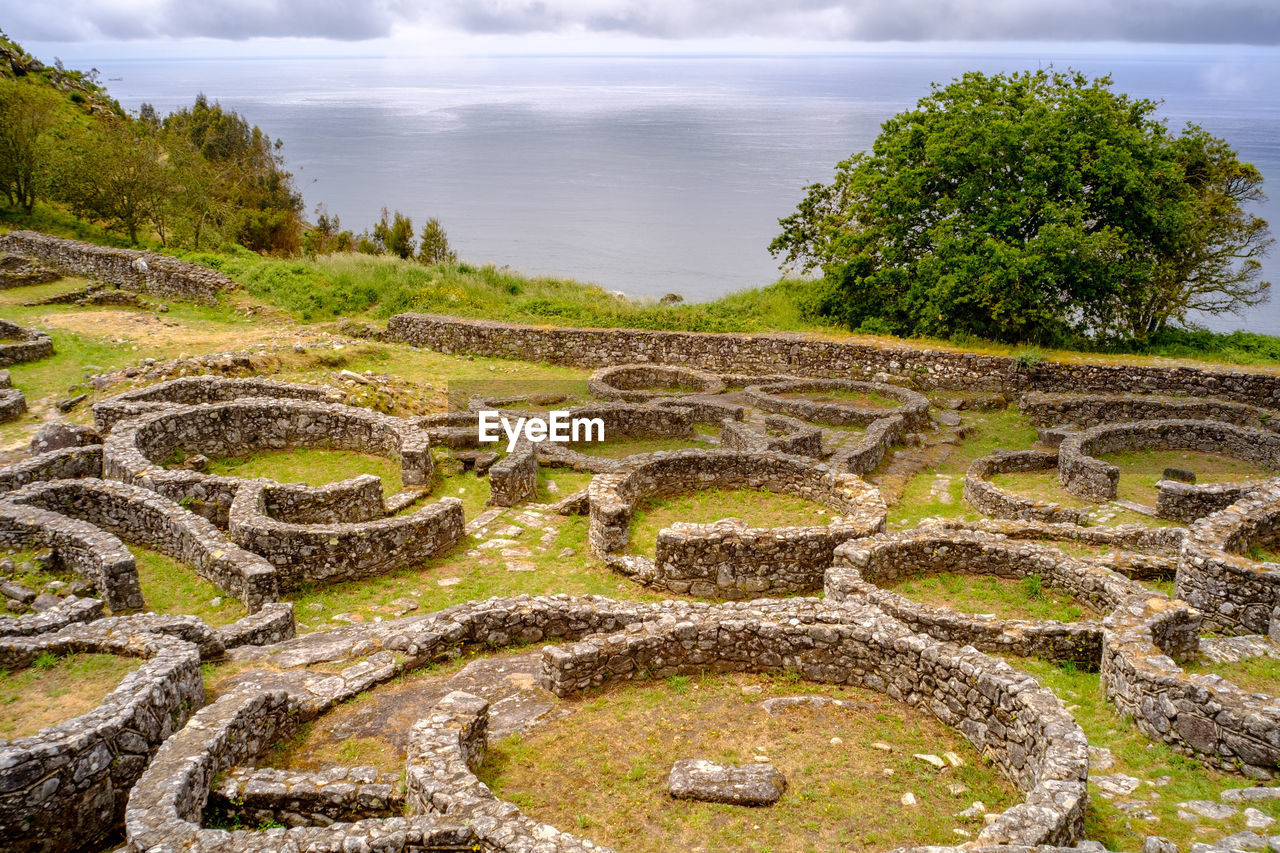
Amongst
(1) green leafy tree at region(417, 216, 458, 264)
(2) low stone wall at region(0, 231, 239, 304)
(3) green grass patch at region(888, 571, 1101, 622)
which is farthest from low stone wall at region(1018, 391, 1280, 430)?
(1) green leafy tree at region(417, 216, 458, 264)

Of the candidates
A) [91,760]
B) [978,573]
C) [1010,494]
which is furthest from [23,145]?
[978,573]

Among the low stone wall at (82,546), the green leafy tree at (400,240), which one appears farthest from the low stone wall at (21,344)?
the green leafy tree at (400,240)

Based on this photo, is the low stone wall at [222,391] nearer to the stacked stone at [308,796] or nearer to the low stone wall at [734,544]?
the low stone wall at [734,544]

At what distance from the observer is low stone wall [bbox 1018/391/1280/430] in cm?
2216

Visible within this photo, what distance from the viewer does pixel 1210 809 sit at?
24.2ft

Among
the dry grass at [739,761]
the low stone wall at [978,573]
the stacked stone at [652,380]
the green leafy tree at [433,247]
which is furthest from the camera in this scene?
the green leafy tree at [433,247]

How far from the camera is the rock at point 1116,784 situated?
7.75 m

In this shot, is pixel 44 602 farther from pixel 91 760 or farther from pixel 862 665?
pixel 862 665

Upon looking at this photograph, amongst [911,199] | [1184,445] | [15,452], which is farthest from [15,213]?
[1184,445]

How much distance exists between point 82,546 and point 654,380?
55.2ft

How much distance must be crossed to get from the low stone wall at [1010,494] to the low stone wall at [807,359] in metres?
6.34

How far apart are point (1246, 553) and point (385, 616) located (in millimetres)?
12466

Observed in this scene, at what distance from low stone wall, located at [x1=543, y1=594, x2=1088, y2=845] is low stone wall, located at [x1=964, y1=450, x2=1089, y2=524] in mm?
8155

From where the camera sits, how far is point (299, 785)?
7.55 meters
